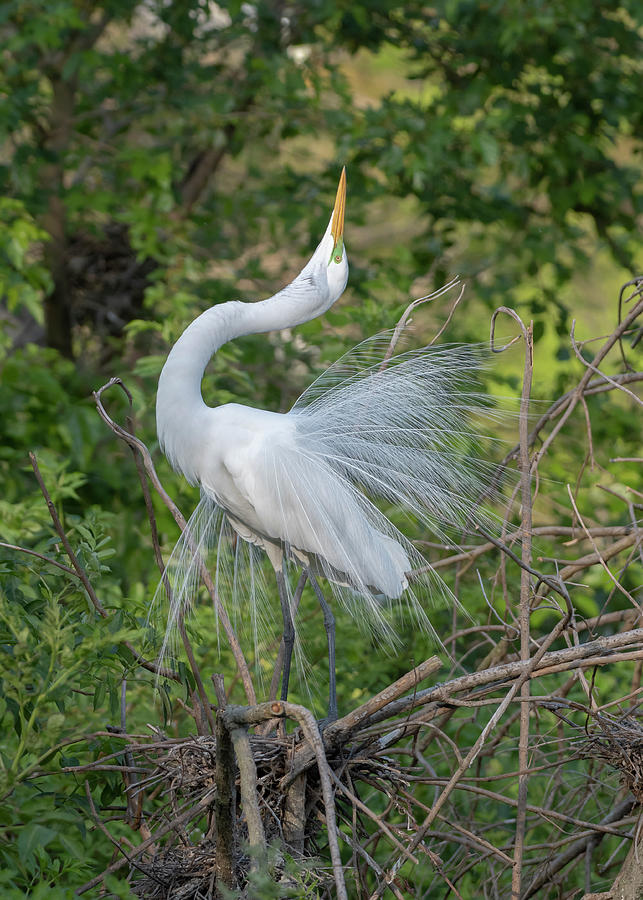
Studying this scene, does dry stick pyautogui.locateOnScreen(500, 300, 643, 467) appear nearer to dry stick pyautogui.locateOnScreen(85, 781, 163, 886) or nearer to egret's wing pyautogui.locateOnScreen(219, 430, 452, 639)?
egret's wing pyautogui.locateOnScreen(219, 430, 452, 639)

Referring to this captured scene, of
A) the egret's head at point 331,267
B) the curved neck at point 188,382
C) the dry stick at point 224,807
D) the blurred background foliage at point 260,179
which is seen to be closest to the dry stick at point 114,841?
the dry stick at point 224,807

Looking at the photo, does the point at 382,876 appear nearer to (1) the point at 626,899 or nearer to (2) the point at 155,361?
(1) the point at 626,899

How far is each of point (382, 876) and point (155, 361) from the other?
205 cm

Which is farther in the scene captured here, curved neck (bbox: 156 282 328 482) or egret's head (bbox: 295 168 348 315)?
egret's head (bbox: 295 168 348 315)

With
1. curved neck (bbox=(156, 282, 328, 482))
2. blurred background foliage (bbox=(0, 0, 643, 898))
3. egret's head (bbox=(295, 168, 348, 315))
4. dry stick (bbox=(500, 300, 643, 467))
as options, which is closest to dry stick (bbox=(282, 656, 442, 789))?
dry stick (bbox=(500, 300, 643, 467))

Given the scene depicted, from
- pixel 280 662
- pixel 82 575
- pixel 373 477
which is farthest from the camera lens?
pixel 280 662

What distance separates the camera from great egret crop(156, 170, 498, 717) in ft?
6.90

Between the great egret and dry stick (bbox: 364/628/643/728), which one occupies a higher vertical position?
dry stick (bbox: 364/628/643/728)

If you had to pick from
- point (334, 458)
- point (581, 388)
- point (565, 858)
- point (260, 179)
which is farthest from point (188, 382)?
point (260, 179)

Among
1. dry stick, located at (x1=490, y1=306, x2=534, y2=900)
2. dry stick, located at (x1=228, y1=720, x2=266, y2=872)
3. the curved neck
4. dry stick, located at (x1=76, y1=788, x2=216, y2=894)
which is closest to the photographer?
dry stick, located at (x1=228, y1=720, x2=266, y2=872)

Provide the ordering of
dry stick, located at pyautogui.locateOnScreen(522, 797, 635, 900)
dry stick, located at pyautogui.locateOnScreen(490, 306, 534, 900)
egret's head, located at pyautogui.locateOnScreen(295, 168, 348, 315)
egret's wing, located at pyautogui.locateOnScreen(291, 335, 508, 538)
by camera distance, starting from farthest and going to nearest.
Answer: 1. egret's head, located at pyautogui.locateOnScreen(295, 168, 348, 315)
2. egret's wing, located at pyautogui.locateOnScreen(291, 335, 508, 538)
3. dry stick, located at pyautogui.locateOnScreen(522, 797, 635, 900)
4. dry stick, located at pyautogui.locateOnScreen(490, 306, 534, 900)

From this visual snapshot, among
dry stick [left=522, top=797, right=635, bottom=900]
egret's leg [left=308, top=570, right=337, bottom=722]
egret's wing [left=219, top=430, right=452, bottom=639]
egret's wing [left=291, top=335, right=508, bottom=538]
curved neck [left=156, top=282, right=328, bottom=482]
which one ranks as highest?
curved neck [left=156, top=282, right=328, bottom=482]

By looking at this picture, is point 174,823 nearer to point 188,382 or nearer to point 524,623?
point 524,623

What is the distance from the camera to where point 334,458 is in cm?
215
